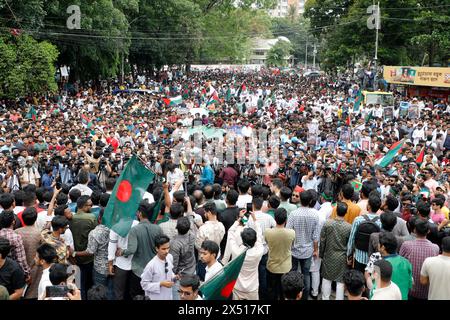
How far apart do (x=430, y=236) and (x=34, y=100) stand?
19.7m

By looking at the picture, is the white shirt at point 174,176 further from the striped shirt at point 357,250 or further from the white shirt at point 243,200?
the striped shirt at point 357,250

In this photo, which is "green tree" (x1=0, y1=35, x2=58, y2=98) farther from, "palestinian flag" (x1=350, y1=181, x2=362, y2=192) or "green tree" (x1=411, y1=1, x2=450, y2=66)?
"green tree" (x1=411, y1=1, x2=450, y2=66)

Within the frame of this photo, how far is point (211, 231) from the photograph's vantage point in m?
5.38

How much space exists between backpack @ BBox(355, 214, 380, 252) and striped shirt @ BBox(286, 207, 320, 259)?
52 centimetres

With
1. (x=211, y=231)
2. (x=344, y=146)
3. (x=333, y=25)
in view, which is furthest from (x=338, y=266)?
(x=333, y=25)

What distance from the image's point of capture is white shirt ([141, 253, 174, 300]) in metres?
4.49

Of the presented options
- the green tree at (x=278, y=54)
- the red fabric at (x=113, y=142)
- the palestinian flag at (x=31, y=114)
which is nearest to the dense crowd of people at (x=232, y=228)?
the red fabric at (x=113, y=142)

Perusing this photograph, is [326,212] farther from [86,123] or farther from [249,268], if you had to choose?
[86,123]

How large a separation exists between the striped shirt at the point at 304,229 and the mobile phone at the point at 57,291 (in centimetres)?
279

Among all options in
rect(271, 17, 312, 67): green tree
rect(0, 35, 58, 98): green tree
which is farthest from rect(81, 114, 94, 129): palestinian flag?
rect(271, 17, 312, 67): green tree

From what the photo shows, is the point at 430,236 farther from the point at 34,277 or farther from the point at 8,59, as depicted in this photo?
the point at 8,59

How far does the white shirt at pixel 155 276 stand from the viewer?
14.7 ft

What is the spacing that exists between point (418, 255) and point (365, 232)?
62cm

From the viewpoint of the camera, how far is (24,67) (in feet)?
65.6
